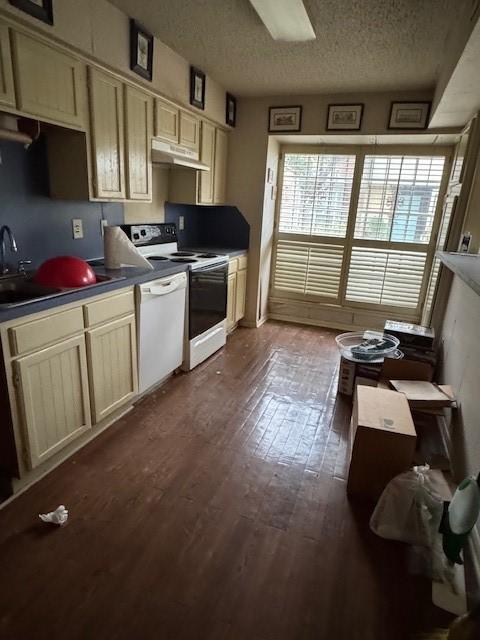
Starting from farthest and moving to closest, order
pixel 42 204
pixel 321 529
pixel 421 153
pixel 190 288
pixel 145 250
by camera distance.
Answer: pixel 421 153 < pixel 145 250 < pixel 190 288 < pixel 42 204 < pixel 321 529

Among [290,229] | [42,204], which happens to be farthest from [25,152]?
[290,229]

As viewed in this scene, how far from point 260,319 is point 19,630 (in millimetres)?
3512

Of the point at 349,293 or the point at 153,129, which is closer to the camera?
the point at 153,129

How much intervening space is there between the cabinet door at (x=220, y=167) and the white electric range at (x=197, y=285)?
63 centimetres

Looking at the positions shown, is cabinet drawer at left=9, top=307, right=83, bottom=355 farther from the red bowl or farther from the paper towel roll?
the paper towel roll

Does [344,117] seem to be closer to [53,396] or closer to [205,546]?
[53,396]

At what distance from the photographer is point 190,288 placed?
2.90m

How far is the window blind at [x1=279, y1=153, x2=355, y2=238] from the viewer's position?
157 inches

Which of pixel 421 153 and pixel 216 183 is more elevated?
pixel 421 153

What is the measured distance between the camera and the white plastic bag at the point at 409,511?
1.57 m

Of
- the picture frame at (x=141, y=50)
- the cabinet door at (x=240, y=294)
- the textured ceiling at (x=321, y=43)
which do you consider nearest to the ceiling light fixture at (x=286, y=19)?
the textured ceiling at (x=321, y=43)

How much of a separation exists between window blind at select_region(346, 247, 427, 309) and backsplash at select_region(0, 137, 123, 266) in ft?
9.39

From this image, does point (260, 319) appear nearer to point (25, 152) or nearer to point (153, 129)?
point (153, 129)

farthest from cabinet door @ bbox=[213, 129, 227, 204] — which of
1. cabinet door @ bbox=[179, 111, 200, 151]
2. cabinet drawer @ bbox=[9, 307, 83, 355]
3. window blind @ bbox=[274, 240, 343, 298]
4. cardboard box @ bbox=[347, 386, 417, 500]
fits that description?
cardboard box @ bbox=[347, 386, 417, 500]
